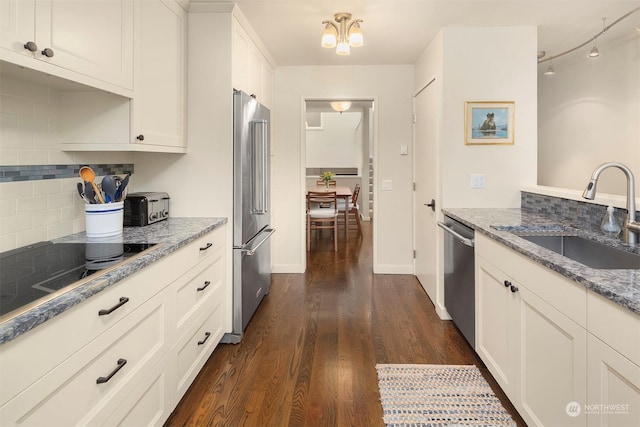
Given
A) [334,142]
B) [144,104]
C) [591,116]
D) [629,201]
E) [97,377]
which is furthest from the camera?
[334,142]

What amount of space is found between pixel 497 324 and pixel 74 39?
2.32m

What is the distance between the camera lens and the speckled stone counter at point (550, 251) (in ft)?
3.48

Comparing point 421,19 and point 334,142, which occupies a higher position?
point 334,142

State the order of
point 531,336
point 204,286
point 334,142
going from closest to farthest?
point 531,336, point 204,286, point 334,142

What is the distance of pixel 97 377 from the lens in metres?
1.18

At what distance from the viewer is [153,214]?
90.1 inches

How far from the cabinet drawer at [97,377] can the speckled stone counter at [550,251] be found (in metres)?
1.51

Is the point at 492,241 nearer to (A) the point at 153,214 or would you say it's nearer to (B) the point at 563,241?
(B) the point at 563,241

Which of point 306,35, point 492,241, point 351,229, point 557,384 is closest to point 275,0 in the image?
point 306,35

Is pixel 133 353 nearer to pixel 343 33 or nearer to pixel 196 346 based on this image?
pixel 196 346

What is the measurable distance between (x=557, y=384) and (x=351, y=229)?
603cm

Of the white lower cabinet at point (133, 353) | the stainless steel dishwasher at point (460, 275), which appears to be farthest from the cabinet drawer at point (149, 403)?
the stainless steel dishwasher at point (460, 275)

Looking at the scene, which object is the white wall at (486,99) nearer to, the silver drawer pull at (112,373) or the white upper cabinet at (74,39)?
the white upper cabinet at (74,39)

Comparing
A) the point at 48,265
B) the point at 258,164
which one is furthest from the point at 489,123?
the point at 48,265
